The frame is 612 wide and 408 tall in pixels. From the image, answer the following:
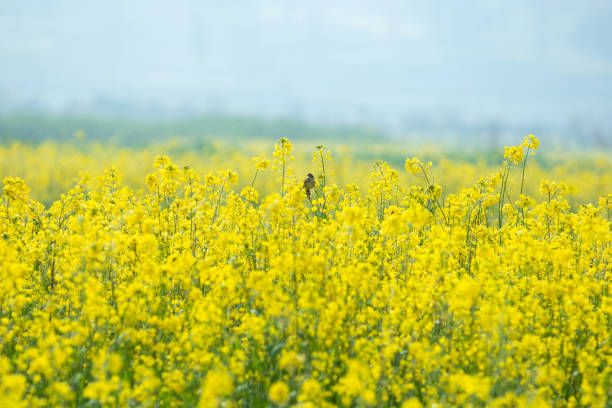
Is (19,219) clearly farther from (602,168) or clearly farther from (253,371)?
(602,168)

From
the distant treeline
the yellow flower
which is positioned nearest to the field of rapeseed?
the yellow flower

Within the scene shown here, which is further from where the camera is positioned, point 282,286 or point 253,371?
point 282,286

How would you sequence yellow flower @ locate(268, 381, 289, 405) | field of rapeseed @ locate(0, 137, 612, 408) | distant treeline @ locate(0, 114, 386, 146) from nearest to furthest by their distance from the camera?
yellow flower @ locate(268, 381, 289, 405) → field of rapeseed @ locate(0, 137, 612, 408) → distant treeline @ locate(0, 114, 386, 146)

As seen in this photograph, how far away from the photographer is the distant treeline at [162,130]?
35.3 m

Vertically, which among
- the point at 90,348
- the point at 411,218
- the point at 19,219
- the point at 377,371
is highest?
the point at 411,218

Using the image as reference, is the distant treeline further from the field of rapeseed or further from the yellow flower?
the yellow flower

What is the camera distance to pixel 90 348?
3.66 metres

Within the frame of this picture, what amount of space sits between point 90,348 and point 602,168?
28055 millimetres

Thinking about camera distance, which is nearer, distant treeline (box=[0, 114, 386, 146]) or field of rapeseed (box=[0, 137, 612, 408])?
field of rapeseed (box=[0, 137, 612, 408])

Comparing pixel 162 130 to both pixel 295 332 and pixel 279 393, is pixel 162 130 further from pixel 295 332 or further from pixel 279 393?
pixel 279 393

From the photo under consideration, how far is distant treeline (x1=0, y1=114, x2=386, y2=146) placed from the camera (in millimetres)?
35291

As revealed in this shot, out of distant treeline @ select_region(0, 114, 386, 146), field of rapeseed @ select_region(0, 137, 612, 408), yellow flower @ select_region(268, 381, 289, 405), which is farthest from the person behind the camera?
distant treeline @ select_region(0, 114, 386, 146)

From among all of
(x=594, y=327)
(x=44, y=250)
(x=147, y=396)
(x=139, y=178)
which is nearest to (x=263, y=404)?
(x=147, y=396)

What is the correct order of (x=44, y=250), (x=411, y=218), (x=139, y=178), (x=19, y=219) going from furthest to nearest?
(x=139, y=178) → (x=19, y=219) → (x=44, y=250) → (x=411, y=218)
